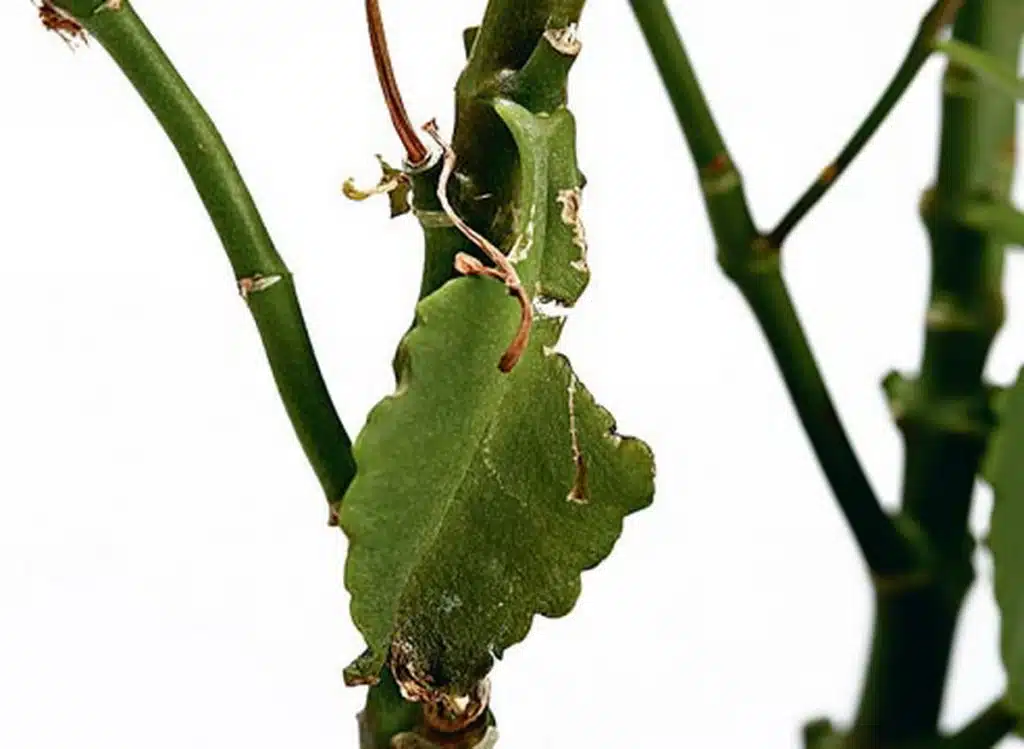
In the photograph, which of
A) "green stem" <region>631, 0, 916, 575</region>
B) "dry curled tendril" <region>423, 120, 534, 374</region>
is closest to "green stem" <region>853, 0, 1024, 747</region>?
"green stem" <region>631, 0, 916, 575</region>

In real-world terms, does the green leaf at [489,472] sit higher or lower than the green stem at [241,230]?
lower

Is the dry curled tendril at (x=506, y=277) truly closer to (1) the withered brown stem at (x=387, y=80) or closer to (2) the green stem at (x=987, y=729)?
(1) the withered brown stem at (x=387, y=80)

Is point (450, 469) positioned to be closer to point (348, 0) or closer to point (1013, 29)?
point (1013, 29)

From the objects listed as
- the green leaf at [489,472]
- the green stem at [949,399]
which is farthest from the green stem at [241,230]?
the green stem at [949,399]

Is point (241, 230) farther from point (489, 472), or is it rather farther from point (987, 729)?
point (987, 729)

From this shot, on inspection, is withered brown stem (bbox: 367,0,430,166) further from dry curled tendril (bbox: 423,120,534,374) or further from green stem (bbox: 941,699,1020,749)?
green stem (bbox: 941,699,1020,749)
